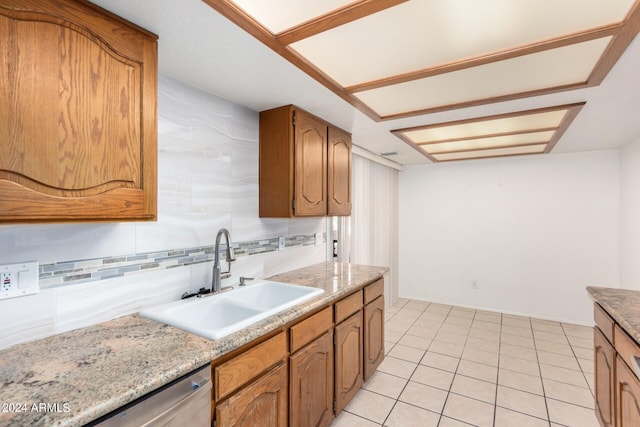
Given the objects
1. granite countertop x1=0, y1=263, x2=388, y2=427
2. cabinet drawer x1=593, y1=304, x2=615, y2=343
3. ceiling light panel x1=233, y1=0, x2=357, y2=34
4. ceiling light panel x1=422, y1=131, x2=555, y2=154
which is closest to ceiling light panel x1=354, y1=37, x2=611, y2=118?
ceiling light panel x1=233, y1=0, x2=357, y2=34

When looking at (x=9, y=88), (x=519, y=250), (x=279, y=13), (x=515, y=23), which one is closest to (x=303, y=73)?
(x=279, y=13)

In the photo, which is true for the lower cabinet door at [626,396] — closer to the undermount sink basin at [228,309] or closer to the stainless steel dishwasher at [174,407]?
the undermount sink basin at [228,309]

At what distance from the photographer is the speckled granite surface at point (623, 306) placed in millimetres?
1390

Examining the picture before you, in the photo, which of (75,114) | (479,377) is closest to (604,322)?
(479,377)

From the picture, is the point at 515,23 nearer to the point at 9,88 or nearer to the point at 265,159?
the point at 265,159

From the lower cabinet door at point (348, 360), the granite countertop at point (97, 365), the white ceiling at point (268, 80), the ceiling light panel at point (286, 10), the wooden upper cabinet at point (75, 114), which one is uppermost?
the ceiling light panel at point (286, 10)

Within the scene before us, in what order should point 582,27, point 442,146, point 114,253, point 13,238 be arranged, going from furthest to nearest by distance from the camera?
point 442,146 → point 114,253 → point 582,27 → point 13,238

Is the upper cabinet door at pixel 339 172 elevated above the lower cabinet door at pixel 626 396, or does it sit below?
above

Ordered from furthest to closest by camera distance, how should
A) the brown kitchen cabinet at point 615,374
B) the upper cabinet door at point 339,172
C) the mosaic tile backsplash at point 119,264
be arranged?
the upper cabinet door at point 339,172, the brown kitchen cabinet at point 615,374, the mosaic tile backsplash at point 119,264

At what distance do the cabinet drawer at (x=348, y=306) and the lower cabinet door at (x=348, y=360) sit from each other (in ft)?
0.13

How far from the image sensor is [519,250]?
4.12 metres

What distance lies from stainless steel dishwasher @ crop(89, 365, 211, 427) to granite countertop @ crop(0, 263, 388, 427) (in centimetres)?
3

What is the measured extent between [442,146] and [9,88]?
11.2ft

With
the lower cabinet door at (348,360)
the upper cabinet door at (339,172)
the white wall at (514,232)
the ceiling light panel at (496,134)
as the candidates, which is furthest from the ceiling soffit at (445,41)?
the white wall at (514,232)
